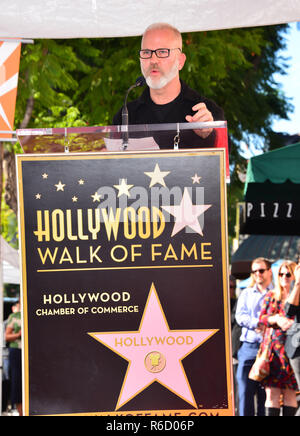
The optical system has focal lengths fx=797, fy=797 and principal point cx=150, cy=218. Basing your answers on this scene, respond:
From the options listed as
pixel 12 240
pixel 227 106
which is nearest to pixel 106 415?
pixel 227 106

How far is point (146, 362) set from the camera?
3.04m

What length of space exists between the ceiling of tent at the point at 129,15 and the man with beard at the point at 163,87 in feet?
3.42

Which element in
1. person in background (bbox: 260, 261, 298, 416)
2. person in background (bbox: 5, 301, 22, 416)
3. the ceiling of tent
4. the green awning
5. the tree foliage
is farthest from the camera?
person in background (bbox: 5, 301, 22, 416)

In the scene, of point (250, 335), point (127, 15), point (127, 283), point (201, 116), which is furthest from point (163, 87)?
point (250, 335)

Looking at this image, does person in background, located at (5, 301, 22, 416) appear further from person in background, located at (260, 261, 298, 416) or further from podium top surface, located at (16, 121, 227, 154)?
podium top surface, located at (16, 121, 227, 154)

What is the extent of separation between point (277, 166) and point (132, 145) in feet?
20.8

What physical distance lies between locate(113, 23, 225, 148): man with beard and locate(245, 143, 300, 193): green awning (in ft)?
18.3

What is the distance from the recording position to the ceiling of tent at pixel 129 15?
177 inches

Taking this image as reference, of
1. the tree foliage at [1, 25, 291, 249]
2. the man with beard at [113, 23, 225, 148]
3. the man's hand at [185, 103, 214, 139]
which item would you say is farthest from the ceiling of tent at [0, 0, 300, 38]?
the tree foliage at [1, 25, 291, 249]

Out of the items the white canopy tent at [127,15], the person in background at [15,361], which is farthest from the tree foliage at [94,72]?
the white canopy tent at [127,15]

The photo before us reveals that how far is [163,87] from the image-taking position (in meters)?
3.57

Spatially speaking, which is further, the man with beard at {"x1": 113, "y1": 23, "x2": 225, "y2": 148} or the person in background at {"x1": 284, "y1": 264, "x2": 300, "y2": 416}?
the person in background at {"x1": 284, "y1": 264, "x2": 300, "y2": 416}

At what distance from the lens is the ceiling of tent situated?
449cm
